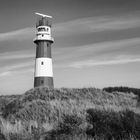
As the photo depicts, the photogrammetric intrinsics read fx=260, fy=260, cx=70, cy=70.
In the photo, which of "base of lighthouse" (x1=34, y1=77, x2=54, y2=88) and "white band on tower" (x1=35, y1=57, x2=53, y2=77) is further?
"white band on tower" (x1=35, y1=57, x2=53, y2=77)

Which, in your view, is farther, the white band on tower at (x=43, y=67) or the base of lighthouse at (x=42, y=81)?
the white band on tower at (x=43, y=67)

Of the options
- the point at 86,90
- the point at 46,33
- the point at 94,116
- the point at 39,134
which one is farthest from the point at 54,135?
the point at 46,33

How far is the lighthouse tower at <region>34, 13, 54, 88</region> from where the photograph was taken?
25.3 m

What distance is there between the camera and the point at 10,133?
641 cm

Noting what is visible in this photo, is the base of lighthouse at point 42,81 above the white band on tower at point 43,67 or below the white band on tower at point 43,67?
below

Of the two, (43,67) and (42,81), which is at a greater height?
(43,67)

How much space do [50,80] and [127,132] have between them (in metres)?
19.5

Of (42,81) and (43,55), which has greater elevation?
(43,55)

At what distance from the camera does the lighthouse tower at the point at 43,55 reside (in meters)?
25.3

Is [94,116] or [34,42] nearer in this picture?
[94,116]

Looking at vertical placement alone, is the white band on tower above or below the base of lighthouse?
above

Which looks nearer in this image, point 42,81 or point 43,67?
point 42,81

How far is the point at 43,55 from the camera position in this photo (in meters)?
25.8

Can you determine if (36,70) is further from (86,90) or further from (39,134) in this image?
(39,134)
